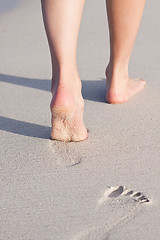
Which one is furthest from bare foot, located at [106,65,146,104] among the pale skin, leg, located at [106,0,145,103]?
the pale skin

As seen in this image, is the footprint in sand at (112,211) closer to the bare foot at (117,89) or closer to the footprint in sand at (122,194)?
the footprint in sand at (122,194)

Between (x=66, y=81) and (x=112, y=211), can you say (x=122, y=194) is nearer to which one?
(x=112, y=211)

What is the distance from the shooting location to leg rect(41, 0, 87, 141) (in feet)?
4.92

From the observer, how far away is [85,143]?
1616 millimetres

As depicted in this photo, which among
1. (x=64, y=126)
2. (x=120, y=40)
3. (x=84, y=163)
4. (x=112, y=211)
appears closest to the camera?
(x=112, y=211)

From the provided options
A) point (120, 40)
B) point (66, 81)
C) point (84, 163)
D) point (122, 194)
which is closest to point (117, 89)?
point (120, 40)

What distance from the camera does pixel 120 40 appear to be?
1.90 metres

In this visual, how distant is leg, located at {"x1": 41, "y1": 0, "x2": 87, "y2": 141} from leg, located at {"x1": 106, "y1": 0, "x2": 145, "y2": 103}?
0.37 meters

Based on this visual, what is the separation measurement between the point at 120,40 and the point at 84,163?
0.70 m

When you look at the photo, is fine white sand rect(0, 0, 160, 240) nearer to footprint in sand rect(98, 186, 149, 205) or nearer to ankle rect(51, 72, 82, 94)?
footprint in sand rect(98, 186, 149, 205)

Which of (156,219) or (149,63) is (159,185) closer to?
(156,219)

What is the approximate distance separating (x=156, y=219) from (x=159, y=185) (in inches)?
6.8

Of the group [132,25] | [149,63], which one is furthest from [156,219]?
[149,63]

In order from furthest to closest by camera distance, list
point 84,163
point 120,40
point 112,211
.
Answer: point 120,40 < point 84,163 < point 112,211
